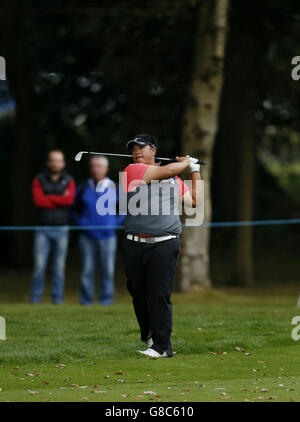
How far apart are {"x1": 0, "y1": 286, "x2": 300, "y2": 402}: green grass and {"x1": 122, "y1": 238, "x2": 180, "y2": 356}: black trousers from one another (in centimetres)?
28

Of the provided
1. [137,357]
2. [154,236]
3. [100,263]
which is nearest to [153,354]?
[137,357]

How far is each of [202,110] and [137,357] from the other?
8.57 meters

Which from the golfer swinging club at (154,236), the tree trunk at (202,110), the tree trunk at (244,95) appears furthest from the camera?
the tree trunk at (244,95)

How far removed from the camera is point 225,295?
691 inches

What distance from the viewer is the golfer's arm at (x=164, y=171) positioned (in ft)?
31.6

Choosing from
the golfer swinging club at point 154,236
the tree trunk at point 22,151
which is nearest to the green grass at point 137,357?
the golfer swinging club at point 154,236

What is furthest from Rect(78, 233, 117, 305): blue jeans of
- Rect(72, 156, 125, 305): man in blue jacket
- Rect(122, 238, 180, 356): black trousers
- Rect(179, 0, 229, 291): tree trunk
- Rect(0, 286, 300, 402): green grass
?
Rect(122, 238, 180, 356): black trousers

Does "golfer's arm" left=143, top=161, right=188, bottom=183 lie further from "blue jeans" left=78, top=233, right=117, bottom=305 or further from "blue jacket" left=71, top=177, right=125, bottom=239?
"blue jeans" left=78, top=233, right=117, bottom=305

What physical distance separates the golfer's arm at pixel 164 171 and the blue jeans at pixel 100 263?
18.9 ft

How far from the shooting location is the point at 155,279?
9852 millimetres

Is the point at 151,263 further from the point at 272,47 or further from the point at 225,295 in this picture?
the point at 272,47

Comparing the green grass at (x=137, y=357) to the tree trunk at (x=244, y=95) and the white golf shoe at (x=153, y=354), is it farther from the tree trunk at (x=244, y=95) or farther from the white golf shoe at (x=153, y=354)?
the tree trunk at (x=244, y=95)
